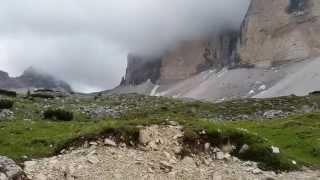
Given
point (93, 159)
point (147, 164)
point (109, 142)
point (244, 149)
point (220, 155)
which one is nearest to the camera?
point (93, 159)

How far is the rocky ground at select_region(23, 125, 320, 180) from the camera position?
26.4m

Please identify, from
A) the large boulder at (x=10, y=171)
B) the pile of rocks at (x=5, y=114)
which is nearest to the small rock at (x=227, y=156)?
the large boulder at (x=10, y=171)

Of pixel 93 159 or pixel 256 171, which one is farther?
pixel 256 171

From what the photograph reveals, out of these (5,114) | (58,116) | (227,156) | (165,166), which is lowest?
(165,166)

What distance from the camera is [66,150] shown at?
28188 mm

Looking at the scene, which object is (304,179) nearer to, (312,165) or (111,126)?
(312,165)

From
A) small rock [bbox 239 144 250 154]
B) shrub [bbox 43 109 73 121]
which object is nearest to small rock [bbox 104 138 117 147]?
small rock [bbox 239 144 250 154]

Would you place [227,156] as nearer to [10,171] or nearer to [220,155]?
[220,155]

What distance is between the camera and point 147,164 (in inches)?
1070

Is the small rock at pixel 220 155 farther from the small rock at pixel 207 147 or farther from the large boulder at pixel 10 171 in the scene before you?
the large boulder at pixel 10 171

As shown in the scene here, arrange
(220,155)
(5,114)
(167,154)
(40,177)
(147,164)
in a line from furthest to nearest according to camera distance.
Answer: (5,114) → (220,155) → (167,154) → (147,164) → (40,177)

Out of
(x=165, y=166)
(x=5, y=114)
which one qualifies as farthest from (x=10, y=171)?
(x=5, y=114)

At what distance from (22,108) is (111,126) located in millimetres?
37871

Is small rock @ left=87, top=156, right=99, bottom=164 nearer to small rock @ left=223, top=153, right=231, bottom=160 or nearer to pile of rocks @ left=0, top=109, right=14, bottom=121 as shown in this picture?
small rock @ left=223, top=153, right=231, bottom=160
